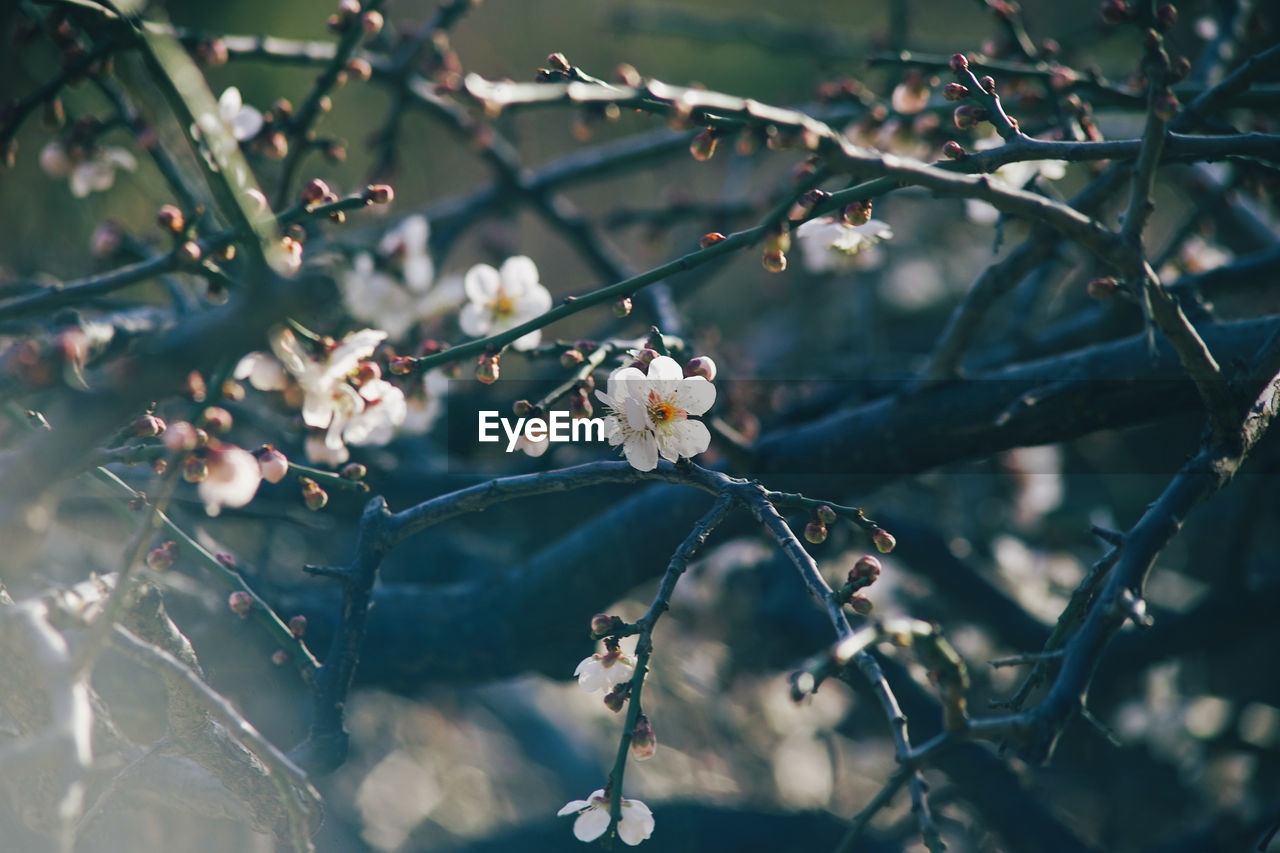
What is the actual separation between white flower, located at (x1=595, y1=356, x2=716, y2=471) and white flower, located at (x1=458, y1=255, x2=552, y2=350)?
0.53 meters

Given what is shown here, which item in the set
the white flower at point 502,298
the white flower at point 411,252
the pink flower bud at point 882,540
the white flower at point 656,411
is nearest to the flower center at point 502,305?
the white flower at point 502,298

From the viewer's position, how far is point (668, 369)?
95cm

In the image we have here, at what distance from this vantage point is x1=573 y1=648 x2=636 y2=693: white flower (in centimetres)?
98

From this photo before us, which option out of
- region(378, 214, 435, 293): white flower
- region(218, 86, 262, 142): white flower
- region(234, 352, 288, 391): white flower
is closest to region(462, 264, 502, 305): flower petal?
region(378, 214, 435, 293): white flower

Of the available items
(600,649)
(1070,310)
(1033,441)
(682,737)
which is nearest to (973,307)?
(1033,441)

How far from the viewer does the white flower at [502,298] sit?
4.72 feet

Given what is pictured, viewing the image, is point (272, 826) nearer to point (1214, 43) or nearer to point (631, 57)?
point (1214, 43)

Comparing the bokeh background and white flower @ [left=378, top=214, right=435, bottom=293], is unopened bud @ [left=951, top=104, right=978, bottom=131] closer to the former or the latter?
the bokeh background

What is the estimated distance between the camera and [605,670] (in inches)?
38.7

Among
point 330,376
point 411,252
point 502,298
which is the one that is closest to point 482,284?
point 502,298

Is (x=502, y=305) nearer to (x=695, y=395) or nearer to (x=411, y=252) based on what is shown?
(x=411, y=252)

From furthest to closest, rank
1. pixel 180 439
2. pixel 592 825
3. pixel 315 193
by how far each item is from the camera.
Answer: pixel 315 193
pixel 592 825
pixel 180 439

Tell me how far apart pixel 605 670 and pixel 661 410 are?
1.03ft

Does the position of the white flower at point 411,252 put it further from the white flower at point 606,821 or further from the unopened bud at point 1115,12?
the unopened bud at point 1115,12
